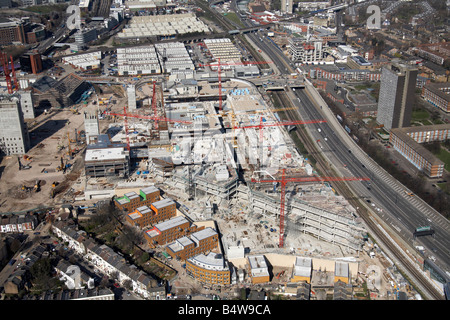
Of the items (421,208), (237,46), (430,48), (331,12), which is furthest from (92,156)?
(331,12)

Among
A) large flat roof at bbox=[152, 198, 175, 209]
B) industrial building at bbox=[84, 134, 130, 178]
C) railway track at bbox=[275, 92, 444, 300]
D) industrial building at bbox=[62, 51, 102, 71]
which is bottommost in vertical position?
railway track at bbox=[275, 92, 444, 300]

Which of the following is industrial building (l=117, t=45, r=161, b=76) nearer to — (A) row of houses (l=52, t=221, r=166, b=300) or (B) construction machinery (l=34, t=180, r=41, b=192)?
(B) construction machinery (l=34, t=180, r=41, b=192)

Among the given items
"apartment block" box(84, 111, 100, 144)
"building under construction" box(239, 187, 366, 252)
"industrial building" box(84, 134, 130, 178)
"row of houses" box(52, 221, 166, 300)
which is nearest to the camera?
"row of houses" box(52, 221, 166, 300)

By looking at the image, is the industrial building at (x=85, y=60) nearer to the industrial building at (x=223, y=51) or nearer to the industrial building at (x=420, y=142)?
the industrial building at (x=223, y=51)

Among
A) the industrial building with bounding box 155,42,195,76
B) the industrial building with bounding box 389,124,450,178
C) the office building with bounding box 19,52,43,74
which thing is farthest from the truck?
the office building with bounding box 19,52,43,74

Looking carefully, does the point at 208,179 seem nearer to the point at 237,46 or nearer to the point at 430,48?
the point at 237,46

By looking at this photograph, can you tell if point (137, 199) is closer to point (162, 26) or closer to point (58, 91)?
point (58, 91)

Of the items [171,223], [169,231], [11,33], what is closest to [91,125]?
[171,223]

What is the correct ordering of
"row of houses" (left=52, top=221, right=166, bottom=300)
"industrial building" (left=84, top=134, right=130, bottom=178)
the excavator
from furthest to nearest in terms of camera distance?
1. "industrial building" (left=84, top=134, right=130, bottom=178)
2. the excavator
3. "row of houses" (left=52, top=221, right=166, bottom=300)
